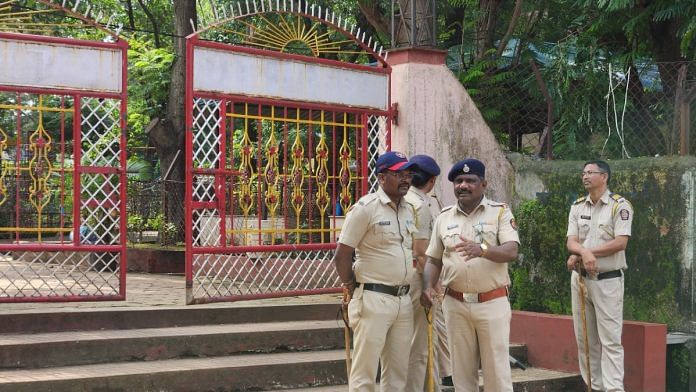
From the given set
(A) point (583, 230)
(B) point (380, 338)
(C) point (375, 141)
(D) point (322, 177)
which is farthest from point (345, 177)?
(B) point (380, 338)

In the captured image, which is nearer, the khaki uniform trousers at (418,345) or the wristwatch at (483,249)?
the wristwatch at (483,249)

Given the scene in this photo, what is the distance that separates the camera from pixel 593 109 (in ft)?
34.1

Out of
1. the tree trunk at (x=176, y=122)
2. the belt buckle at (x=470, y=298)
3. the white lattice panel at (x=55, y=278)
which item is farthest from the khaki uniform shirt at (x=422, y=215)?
the tree trunk at (x=176, y=122)

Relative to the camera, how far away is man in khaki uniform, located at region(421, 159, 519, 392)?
6160 mm

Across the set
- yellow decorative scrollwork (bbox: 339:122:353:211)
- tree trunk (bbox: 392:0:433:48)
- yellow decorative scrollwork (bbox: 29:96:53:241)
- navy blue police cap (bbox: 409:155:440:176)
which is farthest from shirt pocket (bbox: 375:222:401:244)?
tree trunk (bbox: 392:0:433:48)

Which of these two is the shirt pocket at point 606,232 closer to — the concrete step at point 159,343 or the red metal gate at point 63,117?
the concrete step at point 159,343

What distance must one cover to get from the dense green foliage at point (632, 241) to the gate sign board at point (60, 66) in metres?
4.42

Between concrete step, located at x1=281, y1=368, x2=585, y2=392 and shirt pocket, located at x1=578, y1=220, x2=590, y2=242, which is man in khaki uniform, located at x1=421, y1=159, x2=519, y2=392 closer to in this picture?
concrete step, located at x1=281, y1=368, x2=585, y2=392

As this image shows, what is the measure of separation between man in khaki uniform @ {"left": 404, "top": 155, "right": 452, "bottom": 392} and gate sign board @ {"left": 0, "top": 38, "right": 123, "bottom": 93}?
2.89 m

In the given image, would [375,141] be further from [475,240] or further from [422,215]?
[475,240]

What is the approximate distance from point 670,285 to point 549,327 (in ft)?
3.92

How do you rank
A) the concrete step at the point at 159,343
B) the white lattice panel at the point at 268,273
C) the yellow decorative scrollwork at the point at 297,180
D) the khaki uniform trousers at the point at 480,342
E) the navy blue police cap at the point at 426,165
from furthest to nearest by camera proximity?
the yellow decorative scrollwork at the point at 297,180
the white lattice panel at the point at 268,273
the navy blue police cap at the point at 426,165
the concrete step at the point at 159,343
the khaki uniform trousers at the point at 480,342

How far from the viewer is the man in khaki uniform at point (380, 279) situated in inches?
235

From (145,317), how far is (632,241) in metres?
4.62
